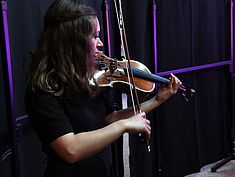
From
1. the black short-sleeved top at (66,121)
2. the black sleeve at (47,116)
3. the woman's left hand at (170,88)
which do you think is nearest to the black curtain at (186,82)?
the woman's left hand at (170,88)

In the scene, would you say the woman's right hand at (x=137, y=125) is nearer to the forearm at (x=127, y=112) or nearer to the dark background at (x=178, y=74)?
the forearm at (x=127, y=112)

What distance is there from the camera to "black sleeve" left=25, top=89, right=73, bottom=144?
971 millimetres

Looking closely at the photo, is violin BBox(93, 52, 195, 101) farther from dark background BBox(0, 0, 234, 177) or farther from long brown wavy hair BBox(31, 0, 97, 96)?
dark background BBox(0, 0, 234, 177)

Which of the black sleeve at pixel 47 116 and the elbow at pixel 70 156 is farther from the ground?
the black sleeve at pixel 47 116

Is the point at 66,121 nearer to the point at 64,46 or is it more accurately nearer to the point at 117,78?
the point at 64,46

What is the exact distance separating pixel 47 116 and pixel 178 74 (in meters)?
1.66

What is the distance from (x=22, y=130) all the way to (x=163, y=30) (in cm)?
131

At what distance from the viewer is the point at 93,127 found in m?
1.12

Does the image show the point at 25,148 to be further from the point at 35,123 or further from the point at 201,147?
the point at 201,147

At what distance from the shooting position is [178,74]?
8.23 feet

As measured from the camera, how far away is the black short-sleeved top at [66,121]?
3.21 feet

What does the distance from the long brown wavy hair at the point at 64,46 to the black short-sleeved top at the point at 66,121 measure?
43 mm

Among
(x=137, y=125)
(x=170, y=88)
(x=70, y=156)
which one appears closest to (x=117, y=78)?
(x=170, y=88)

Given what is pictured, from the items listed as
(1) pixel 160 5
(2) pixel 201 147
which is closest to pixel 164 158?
(2) pixel 201 147
